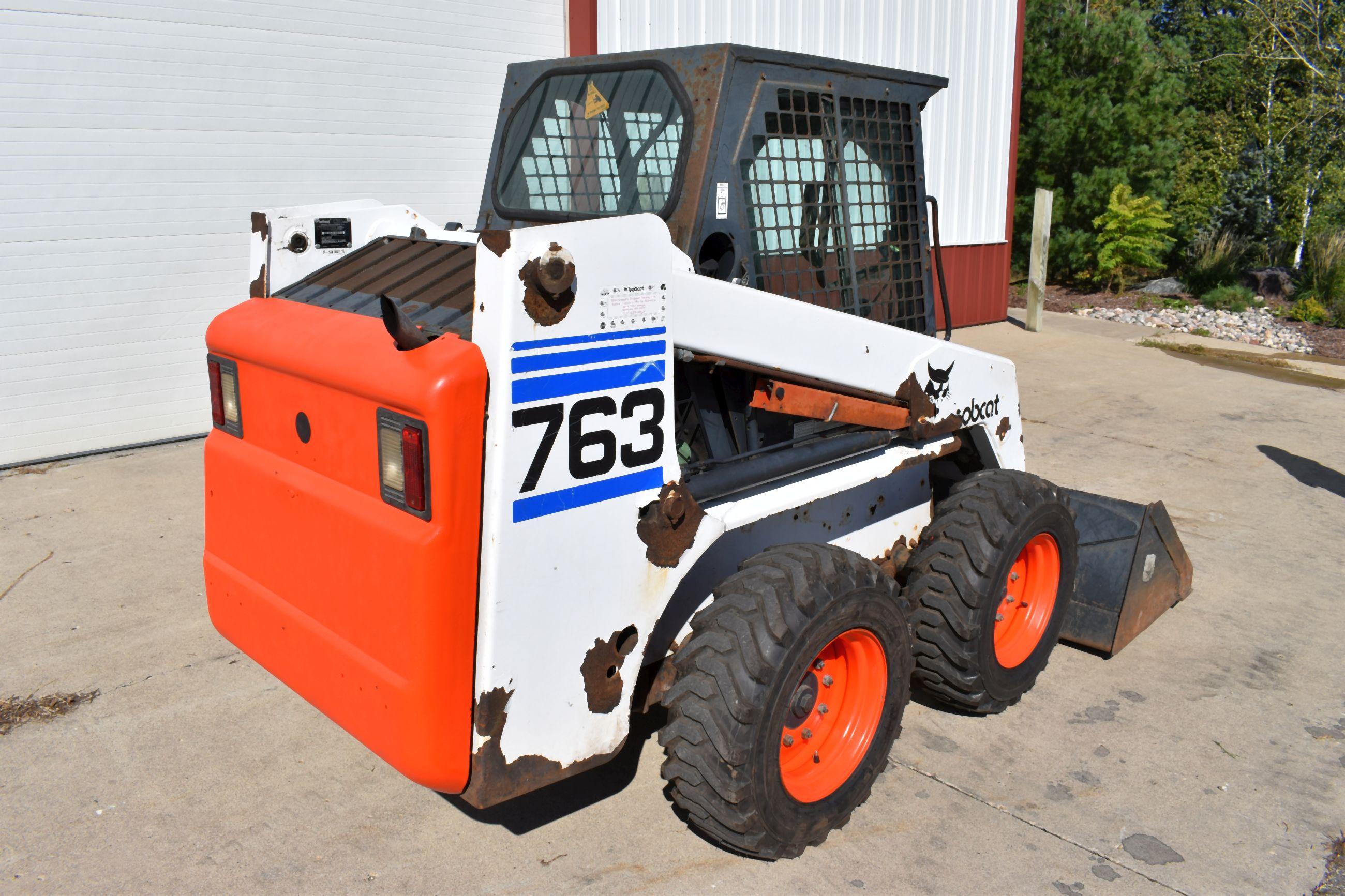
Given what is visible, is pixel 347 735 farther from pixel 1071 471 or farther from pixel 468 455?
pixel 1071 471

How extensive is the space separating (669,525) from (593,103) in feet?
5.50

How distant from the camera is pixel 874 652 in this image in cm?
337

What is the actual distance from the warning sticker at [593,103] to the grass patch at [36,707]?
2.88 meters

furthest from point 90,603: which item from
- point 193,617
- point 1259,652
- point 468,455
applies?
point 1259,652

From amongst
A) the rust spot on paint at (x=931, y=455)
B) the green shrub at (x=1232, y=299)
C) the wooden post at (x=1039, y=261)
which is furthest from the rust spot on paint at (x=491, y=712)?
the green shrub at (x=1232, y=299)

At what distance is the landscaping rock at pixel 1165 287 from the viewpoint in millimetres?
16312

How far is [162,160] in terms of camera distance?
24.6ft

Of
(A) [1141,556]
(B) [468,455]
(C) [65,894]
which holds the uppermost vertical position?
(B) [468,455]

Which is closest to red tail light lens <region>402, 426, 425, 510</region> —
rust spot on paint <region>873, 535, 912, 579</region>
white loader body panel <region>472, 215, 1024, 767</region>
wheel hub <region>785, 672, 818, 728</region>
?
white loader body panel <region>472, 215, 1024, 767</region>

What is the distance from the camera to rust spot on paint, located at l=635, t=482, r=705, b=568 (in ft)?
9.38

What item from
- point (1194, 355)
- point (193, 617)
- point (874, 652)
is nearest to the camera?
point (874, 652)

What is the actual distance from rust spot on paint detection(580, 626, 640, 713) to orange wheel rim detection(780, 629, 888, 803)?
2.05 ft

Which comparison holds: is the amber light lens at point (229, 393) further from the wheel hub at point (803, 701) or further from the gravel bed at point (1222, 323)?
the gravel bed at point (1222, 323)

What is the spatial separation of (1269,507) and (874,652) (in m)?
4.57
